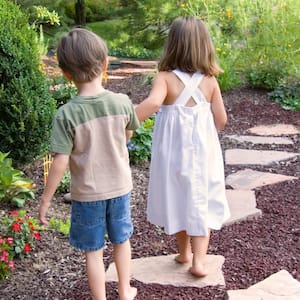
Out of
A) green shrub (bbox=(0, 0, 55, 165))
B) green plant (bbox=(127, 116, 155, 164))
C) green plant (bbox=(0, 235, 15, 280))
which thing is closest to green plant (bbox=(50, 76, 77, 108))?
green plant (bbox=(127, 116, 155, 164))

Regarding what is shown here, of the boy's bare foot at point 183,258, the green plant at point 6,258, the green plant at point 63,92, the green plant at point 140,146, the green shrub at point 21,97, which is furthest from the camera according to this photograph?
the green plant at point 63,92

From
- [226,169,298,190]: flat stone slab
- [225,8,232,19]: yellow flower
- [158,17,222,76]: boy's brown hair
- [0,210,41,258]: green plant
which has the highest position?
[158,17,222,76]: boy's brown hair

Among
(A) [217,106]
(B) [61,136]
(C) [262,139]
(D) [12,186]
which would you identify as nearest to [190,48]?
(A) [217,106]

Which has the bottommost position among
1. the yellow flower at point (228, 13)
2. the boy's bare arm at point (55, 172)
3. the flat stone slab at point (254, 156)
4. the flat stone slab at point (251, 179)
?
the flat stone slab at point (254, 156)

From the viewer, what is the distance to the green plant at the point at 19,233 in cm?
327

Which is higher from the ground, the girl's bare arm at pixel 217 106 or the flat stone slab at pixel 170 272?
the girl's bare arm at pixel 217 106

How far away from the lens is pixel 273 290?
284cm

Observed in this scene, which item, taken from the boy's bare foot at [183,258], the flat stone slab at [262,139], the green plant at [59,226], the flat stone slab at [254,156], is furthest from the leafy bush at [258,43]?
the boy's bare foot at [183,258]

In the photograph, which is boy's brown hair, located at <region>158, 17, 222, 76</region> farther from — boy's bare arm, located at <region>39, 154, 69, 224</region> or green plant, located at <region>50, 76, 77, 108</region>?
green plant, located at <region>50, 76, 77, 108</region>

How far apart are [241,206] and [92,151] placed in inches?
69.9

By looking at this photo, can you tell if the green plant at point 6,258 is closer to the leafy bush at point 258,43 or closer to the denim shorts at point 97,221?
the denim shorts at point 97,221

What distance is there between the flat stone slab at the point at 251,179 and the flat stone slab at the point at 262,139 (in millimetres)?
999

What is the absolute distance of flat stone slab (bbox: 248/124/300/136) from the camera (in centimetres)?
611

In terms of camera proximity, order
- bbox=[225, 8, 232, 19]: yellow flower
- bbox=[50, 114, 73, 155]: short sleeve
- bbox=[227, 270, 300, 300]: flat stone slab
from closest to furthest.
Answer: bbox=[50, 114, 73, 155]: short sleeve → bbox=[227, 270, 300, 300]: flat stone slab → bbox=[225, 8, 232, 19]: yellow flower
